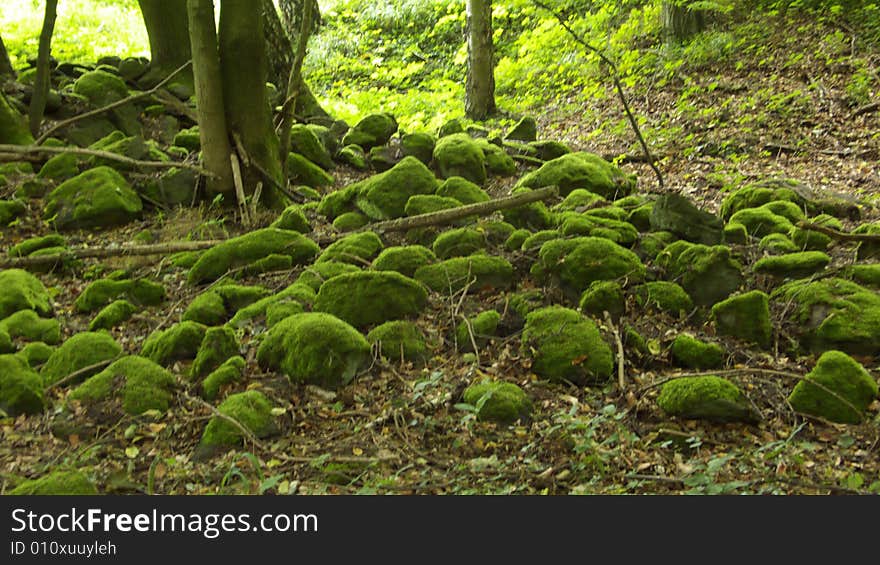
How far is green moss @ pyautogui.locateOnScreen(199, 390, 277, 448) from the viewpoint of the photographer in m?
4.30

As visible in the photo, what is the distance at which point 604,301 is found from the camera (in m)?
5.49

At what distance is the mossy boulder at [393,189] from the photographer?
7859mm

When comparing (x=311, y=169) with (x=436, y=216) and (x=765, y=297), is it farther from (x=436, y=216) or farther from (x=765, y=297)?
(x=765, y=297)

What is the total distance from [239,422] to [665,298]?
321 centimetres

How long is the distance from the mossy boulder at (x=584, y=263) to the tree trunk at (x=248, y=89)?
3.57 metres

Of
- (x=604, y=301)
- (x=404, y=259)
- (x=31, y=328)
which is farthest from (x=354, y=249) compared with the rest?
(x=31, y=328)

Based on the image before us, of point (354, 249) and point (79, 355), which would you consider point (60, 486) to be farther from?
point (354, 249)

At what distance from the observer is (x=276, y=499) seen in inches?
121

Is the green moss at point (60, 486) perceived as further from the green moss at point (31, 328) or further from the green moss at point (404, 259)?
the green moss at point (404, 259)

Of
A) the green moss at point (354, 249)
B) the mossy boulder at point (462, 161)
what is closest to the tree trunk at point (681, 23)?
the mossy boulder at point (462, 161)

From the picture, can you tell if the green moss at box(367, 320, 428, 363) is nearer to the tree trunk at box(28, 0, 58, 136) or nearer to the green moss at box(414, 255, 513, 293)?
the green moss at box(414, 255, 513, 293)

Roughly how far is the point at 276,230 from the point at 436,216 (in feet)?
4.94

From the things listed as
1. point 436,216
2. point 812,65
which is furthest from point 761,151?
point 436,216

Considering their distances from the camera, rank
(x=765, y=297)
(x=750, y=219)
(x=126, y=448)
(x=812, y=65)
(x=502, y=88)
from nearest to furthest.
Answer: (x=126, y=448) < (x=765, y=297) < (x=750, y=219) < (x=812, y=65) < (x=502, y=88)
